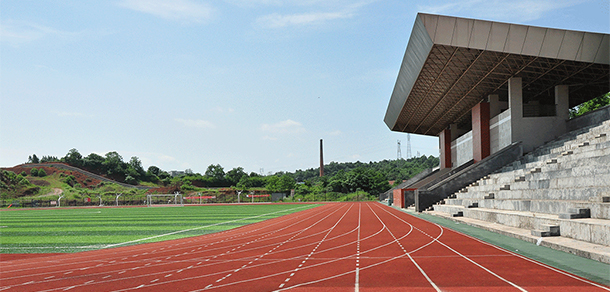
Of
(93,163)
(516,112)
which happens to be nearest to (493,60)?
(516,112)

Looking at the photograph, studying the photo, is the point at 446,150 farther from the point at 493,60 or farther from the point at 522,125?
the point at 493,60

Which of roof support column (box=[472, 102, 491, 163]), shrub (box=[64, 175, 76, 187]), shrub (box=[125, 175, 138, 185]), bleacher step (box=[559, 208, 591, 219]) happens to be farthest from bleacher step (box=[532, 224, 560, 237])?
shrub (box=[125, 175, 138, 185])

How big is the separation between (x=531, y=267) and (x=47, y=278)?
8570 mm

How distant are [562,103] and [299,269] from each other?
2399 cm

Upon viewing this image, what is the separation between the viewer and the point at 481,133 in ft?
99.8

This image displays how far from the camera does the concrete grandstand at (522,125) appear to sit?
37.2ft

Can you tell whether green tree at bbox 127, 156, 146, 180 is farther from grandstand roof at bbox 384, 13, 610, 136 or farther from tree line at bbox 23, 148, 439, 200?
grandstand roof at bbox 384, 13, 610, 136

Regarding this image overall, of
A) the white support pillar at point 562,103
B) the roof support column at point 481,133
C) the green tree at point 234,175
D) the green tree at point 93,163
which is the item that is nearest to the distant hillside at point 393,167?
the green tree at point 234,175

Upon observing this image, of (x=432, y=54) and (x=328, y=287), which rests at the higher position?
(x=432, y=54)

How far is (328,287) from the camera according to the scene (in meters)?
6.25

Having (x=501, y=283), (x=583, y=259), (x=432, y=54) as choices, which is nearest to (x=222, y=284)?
(x=501, y=283)

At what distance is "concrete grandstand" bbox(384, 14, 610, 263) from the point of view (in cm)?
1133

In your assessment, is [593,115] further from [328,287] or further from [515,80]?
[328,287]

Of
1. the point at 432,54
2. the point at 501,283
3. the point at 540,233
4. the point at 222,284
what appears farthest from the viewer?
the point at 432,54
